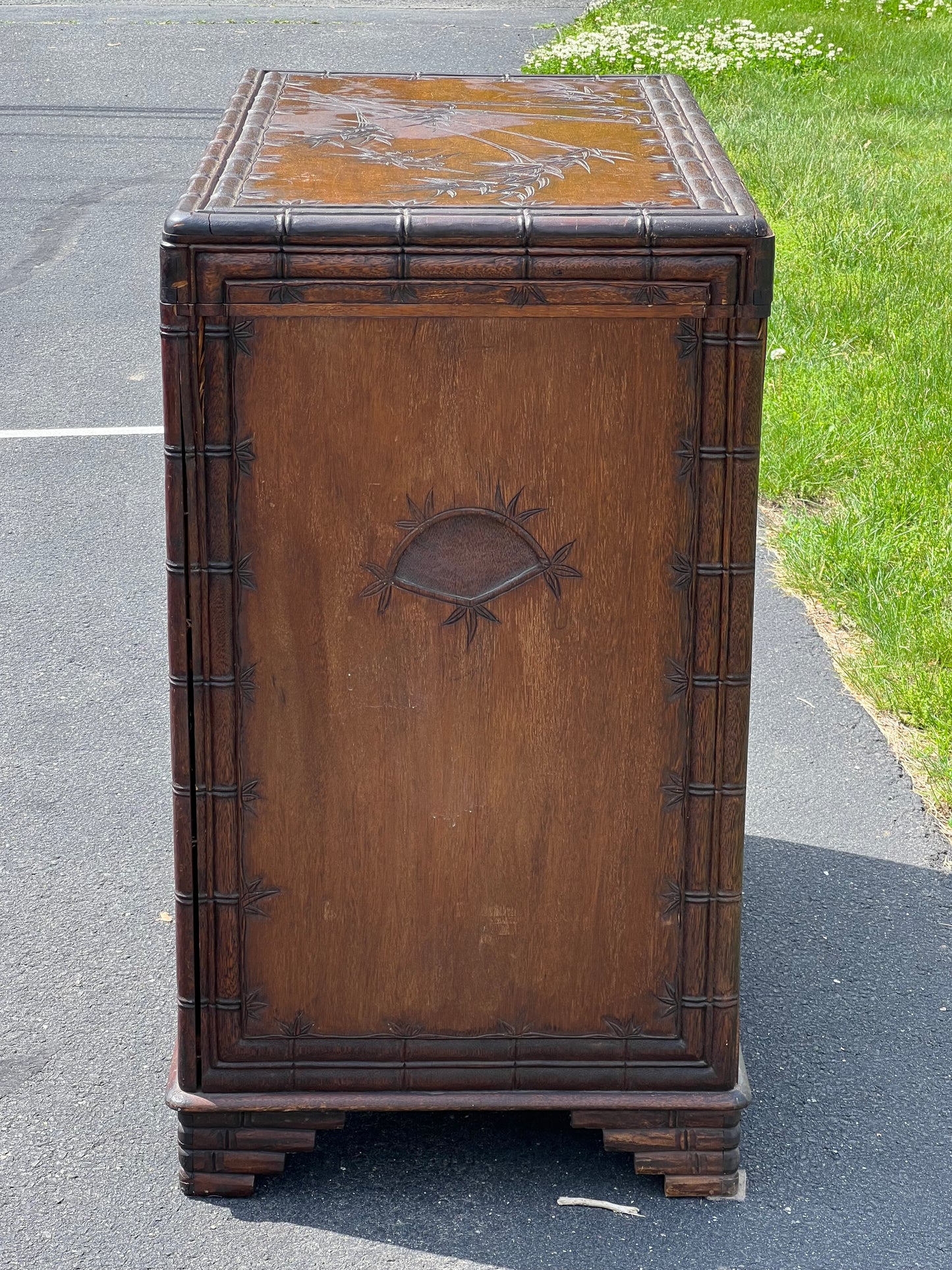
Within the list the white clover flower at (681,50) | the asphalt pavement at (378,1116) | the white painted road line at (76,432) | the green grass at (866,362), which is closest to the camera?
the asphalt pavement at (378,1116)

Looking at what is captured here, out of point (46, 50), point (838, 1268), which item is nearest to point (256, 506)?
point (838, 1268)

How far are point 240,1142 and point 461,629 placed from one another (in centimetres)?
85

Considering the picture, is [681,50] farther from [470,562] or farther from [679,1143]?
[679,1143]

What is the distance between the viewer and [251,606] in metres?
2.03

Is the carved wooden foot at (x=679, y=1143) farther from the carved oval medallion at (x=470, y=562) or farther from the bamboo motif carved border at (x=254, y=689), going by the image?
the carved oval medallion at (x=470, y=562)

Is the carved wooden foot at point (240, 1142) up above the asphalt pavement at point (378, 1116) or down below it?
above

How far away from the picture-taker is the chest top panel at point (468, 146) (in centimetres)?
199

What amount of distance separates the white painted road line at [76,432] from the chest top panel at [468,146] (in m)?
2.68

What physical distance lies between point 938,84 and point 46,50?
7.75 metres

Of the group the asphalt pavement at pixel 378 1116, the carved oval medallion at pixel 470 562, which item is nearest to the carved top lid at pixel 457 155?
the carved oval medallion at pixel 470 562

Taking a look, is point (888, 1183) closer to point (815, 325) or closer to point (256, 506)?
point (256, 506)

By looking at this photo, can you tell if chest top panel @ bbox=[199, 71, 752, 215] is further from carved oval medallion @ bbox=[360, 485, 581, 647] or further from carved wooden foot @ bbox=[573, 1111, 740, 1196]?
carved wooden foot @ bbox=[573, 1111, 740, 1196]

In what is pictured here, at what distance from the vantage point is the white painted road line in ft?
17.5

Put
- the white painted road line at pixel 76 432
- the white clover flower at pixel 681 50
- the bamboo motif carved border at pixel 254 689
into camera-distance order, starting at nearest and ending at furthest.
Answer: the bamboo motif carved border at pixel 254 689 → the white painted road line at pixel 76 432 → the white clover flower at pixel 681 50
